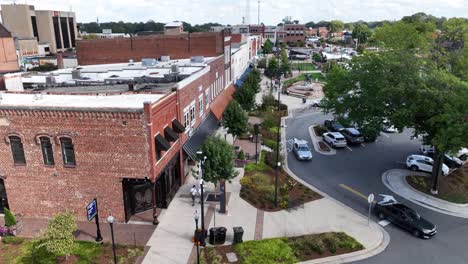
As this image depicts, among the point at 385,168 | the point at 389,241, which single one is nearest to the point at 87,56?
the point at 385,168

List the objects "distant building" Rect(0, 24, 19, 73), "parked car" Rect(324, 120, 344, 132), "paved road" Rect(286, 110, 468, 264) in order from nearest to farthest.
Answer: "paved road" Rect(286, 110, 468, 264)
"parked car" Rect(324, 120, 344, 132)
"distant building" Rect(0, 24, 19, 73)

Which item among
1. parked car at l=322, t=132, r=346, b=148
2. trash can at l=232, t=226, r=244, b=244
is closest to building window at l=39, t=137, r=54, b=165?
trash can at l=232, t=226, r=244, b=244

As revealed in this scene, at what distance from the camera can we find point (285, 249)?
17625 millimetres

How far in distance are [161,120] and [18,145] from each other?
8052 millimetres

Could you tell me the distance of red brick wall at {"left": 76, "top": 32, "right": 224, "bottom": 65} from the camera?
4694cm

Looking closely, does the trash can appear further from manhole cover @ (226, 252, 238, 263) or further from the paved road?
the paved road

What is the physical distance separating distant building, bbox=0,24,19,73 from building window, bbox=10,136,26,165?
5460cm

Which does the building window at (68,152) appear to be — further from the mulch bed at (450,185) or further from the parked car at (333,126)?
the parked car at (333,126)

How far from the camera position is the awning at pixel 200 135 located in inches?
1014

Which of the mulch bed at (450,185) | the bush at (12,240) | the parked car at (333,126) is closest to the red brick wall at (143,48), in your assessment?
the parked car at (333,126)

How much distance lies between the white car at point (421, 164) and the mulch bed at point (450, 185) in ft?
2.51

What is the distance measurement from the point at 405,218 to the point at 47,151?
20.4 meters

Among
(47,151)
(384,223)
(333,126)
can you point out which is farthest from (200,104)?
(384,223)

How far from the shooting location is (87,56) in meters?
49.2
